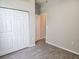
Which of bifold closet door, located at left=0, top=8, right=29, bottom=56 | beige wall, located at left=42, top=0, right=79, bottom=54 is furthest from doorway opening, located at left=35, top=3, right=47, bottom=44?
bifold closet door, located at left=0, top=8, right=29, bottom=56

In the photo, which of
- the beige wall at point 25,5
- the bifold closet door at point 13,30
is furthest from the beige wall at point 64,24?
the bifold closet door at point 13,30

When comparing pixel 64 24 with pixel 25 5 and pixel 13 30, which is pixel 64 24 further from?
pixel 13 30

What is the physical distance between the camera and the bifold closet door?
3.30 metres

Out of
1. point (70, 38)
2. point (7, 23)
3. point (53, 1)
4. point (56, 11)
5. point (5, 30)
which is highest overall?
point (53, 1)

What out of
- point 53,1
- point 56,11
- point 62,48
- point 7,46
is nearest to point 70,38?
point 62,48

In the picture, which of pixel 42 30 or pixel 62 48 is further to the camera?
pixel 42 30

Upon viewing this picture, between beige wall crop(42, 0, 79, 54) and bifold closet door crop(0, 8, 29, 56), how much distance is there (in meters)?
1.66

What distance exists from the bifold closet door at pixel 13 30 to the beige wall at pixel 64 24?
5.44 feet

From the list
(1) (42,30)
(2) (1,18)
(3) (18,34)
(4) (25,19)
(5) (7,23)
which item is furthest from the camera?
(1) (42,30)

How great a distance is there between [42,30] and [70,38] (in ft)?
10.6

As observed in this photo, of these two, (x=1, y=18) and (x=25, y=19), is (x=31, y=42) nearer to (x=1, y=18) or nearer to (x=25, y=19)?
(x=25, y=19)

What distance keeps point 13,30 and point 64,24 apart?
2.68m

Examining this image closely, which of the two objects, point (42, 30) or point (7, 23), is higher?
point (7, 23)

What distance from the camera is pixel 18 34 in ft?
12.7
